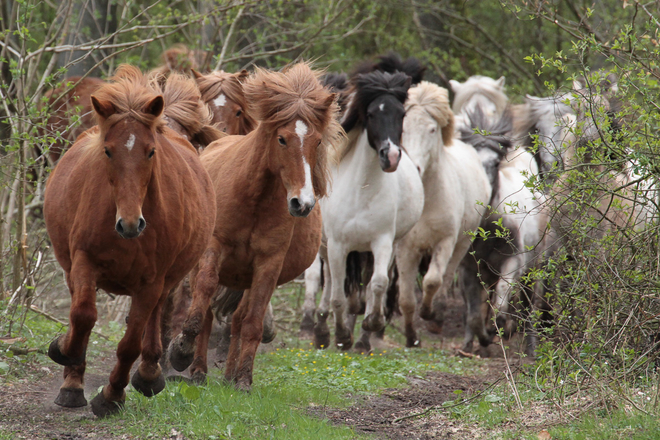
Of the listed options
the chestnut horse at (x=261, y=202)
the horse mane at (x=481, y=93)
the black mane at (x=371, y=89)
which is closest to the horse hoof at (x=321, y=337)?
the black mane at (x=371, y=89)

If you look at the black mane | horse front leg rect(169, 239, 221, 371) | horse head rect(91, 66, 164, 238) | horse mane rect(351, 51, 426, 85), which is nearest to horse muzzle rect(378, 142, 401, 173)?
the black mane

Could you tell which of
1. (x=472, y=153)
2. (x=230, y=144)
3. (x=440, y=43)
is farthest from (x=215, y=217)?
(x=440, y=43)

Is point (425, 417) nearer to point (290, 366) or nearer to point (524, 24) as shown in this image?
point (290, 366)

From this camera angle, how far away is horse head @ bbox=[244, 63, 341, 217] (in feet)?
17.4

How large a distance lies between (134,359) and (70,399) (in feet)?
1.58

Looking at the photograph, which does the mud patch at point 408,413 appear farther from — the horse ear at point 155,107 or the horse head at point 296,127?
the horse ear at point 155,107

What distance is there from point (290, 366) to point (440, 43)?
35.5 feet

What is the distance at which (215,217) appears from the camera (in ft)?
17.9

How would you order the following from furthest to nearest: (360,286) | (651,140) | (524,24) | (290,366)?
(524,24), (360,286), (290,366), (651,140)

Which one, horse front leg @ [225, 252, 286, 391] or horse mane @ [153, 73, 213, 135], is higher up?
horse mane @ [153, 73, 213, 135]

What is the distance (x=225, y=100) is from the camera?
7.82 m

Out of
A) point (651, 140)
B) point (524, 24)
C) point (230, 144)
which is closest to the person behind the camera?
point (651, 140)

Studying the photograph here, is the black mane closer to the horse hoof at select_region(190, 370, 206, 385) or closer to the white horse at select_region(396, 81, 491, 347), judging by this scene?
the white horse at select_region(396, 81, 491, 347)

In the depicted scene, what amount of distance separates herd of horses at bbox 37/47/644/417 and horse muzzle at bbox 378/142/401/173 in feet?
0.05
